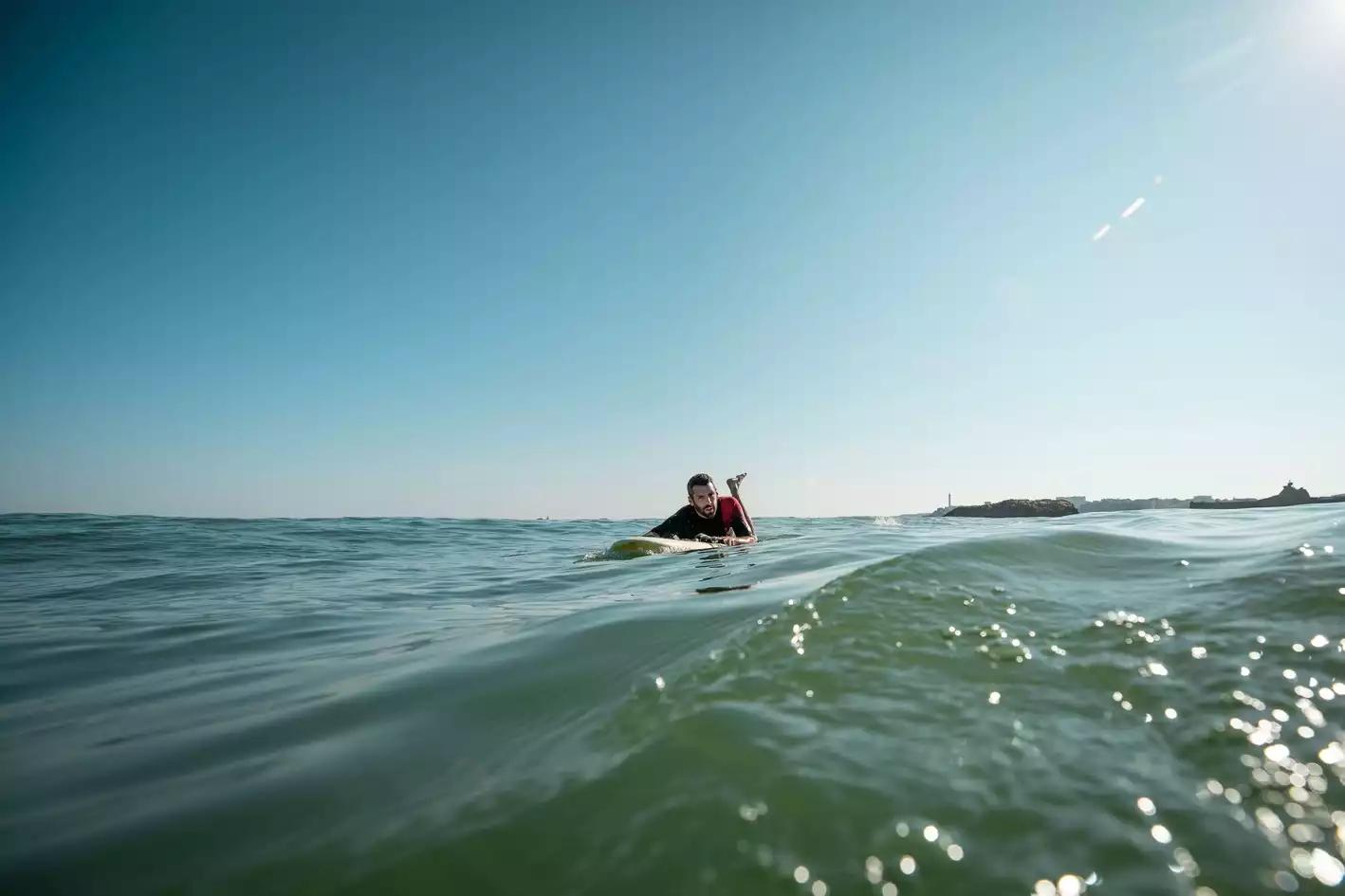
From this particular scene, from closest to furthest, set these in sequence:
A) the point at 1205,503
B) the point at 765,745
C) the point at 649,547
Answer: the point at 765,745 → the point at 649,547 → the point at 1205,503

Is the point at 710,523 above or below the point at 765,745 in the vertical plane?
above

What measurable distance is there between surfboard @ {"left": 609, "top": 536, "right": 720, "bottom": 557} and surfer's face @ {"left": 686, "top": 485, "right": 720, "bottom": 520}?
1.13 m

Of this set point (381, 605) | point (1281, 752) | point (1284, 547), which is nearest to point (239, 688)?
point (381, 605)

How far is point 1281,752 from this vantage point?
5.36 ft

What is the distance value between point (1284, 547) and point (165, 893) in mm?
5593

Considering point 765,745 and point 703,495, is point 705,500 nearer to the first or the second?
point 703,495

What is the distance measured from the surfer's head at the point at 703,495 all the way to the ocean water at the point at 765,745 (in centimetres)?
716

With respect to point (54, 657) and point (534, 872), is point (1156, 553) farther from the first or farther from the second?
point (54, 657)

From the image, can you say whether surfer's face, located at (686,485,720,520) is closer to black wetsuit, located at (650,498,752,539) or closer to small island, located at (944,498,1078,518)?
black wetsuit, located at (650,498,752,539)

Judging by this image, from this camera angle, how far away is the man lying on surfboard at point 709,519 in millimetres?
11453

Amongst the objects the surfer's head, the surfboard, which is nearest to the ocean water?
the surfboard

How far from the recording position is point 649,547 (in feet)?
33.0

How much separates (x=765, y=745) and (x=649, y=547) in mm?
8316

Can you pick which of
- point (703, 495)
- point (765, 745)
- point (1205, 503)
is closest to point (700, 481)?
point (703, 495)
